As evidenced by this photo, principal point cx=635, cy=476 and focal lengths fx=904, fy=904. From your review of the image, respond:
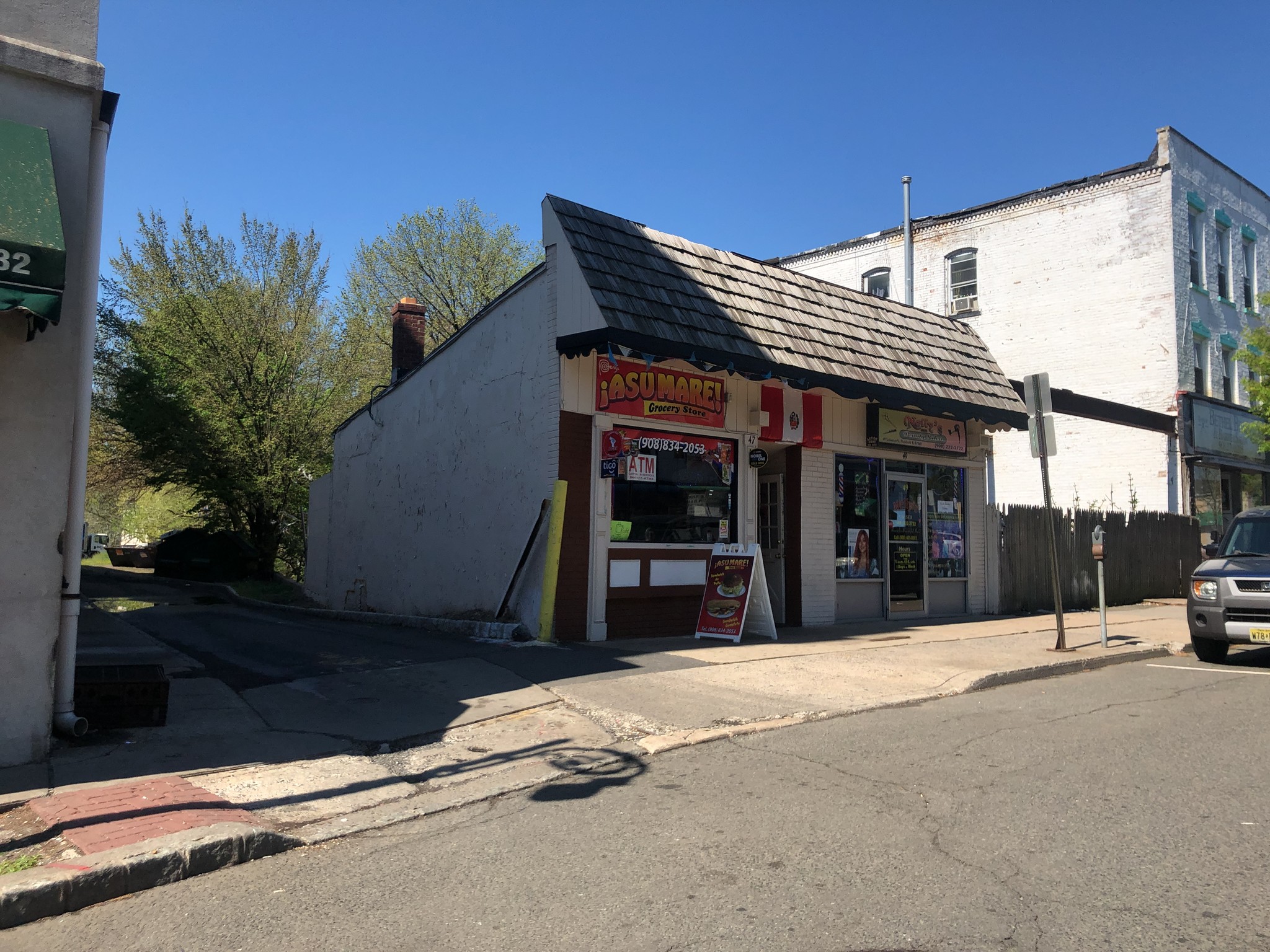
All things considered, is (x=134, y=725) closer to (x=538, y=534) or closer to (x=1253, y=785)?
(x=538, y=534)

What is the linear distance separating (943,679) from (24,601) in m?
7.69

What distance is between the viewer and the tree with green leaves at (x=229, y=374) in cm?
2470

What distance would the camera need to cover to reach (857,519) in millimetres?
14523

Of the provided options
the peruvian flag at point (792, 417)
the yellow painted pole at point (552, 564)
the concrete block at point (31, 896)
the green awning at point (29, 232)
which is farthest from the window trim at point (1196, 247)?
the concrete block at point (31, 896)

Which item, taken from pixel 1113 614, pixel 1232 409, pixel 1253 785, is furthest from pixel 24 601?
pixel 1232 409

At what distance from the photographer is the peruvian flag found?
13.1m

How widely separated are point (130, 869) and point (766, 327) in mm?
10170

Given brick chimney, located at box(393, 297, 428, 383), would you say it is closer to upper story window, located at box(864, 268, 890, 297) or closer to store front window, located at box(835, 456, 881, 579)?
store front window, located at box(835, 456, 881, 579)

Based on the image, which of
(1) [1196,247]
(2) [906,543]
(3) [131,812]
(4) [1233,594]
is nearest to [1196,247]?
(1) [1196,247]

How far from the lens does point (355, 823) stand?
5.03 meters

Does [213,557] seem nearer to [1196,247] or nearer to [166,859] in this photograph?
[166,859]

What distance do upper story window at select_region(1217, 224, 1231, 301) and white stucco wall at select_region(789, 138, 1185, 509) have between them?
348cm

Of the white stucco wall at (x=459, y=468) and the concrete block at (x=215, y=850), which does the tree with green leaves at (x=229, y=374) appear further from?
the concrete block at (x=215, y=850)

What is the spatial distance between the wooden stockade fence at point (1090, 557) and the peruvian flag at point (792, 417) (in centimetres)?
500
